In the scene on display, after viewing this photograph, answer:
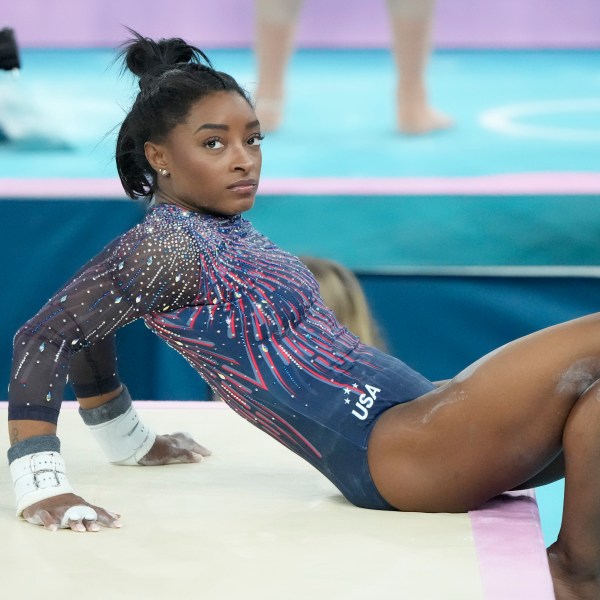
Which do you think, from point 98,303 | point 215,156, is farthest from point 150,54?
point 98,303

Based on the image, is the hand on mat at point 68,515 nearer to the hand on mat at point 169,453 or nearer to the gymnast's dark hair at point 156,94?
the hand on mat at point 169,453

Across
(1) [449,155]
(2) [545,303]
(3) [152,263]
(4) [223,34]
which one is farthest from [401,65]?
(3) [152,263]

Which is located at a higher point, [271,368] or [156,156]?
[156,156]

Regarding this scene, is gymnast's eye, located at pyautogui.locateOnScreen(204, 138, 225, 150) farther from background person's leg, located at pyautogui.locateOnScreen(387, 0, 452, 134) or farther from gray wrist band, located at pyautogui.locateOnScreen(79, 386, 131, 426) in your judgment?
background person's leg, located at pyautogui.locateOnScreen(387, 0, 452, 134)

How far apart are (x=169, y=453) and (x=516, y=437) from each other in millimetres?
584

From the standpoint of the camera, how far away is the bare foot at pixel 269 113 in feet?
11.9

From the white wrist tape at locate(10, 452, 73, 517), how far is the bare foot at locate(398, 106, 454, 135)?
7.60 ft

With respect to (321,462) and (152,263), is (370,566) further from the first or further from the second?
(152,263)

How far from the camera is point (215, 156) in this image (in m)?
1.56

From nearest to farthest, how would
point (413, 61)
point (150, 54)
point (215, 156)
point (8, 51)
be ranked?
point (215, 156) < point (150, 54) < point (8, 51) < point (413, 61)

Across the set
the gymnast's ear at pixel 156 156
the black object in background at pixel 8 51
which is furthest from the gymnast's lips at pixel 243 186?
the black object in background at pixel 8 51

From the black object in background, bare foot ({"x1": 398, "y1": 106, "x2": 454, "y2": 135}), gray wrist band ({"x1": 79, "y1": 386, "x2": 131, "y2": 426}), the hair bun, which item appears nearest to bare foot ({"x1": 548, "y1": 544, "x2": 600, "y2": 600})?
gray wrist band ({"x1": 79, "y1": 386, "x2": 131, "y2": 426})

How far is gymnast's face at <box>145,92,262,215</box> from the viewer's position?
1.56 meters

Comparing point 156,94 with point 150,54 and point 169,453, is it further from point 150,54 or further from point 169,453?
point 169,453
